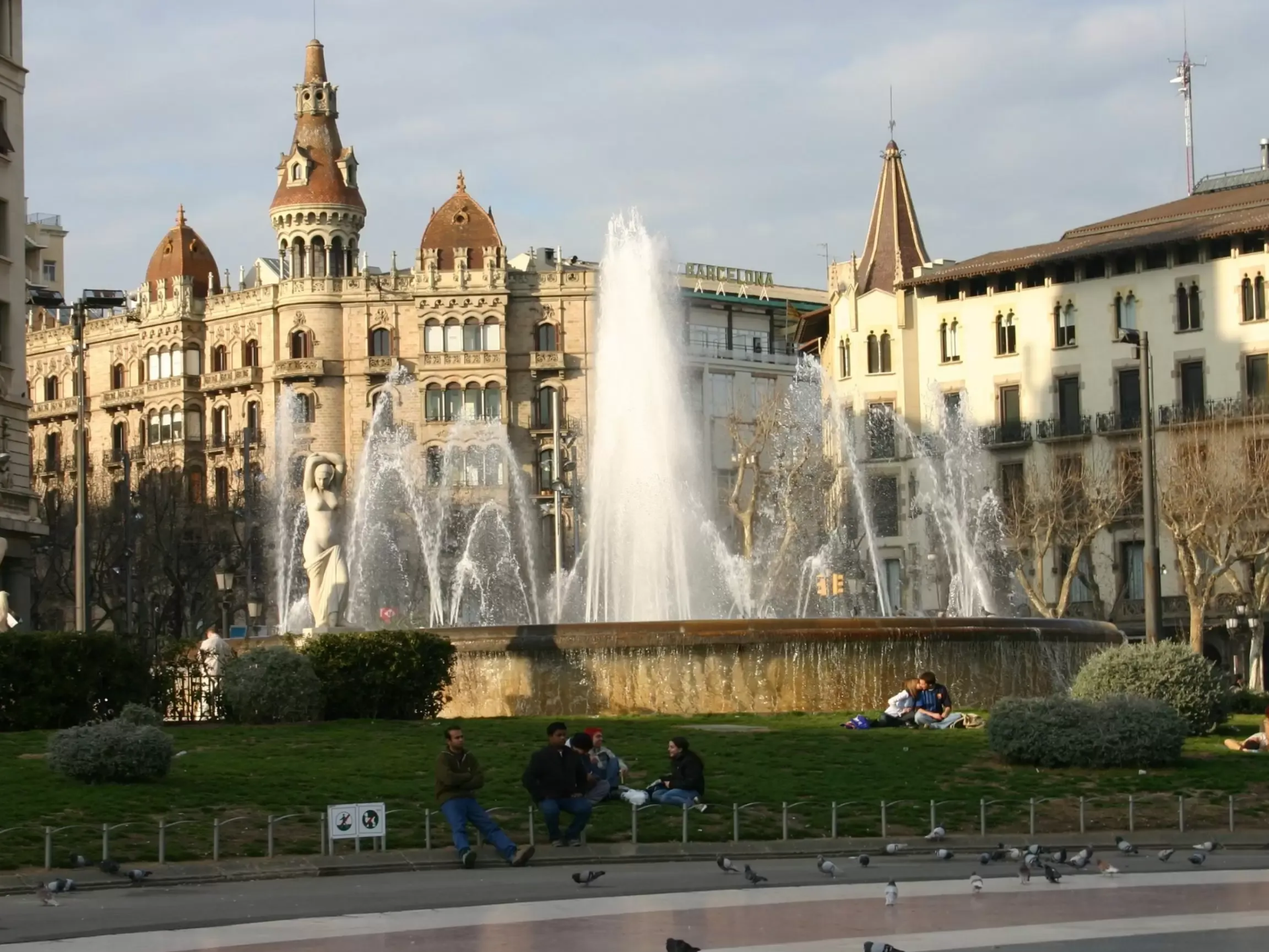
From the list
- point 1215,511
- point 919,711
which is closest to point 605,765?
point 919,711

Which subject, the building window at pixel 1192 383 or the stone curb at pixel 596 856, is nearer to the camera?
the stone curb at pixel 596 856

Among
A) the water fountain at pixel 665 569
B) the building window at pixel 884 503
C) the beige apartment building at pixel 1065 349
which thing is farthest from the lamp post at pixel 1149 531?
the building window at pixel 884 503

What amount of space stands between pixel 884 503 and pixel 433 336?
2965 cm

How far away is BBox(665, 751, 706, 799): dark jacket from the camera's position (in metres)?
22.4

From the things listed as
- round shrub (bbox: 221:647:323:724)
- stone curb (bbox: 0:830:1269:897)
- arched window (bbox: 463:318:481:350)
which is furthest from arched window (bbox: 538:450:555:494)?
stone curb (bbox: 0:830:1269:897)

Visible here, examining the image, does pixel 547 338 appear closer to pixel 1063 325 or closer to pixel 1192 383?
pixel 1063 325

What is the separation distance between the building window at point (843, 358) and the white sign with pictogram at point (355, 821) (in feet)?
227

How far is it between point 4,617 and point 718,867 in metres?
16.9

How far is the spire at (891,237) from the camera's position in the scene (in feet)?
298

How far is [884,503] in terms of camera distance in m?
85.6

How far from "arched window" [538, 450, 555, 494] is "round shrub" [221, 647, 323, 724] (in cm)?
7316

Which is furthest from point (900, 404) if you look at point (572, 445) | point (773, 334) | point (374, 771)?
point (374, 771)

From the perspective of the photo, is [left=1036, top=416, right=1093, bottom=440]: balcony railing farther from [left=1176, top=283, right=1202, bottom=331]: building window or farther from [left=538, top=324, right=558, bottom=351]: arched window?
[left=538, top=324, right=558, bottom=351]: arched window

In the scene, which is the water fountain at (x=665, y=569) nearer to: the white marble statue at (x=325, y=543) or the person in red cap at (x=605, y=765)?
the white marble statue at (x=325, y=543)
